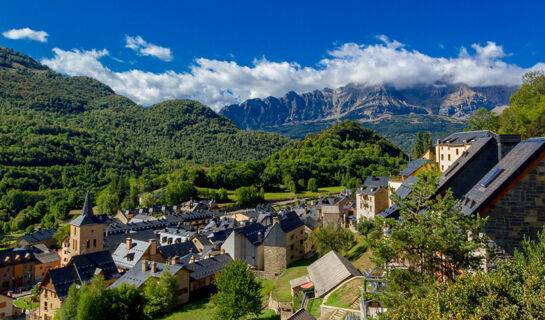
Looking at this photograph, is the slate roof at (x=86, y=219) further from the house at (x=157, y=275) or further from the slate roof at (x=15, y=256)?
the slate roof at (x=15, y=256)

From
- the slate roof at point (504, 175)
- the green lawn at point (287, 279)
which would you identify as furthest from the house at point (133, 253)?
the slate roof at point (504, 175)

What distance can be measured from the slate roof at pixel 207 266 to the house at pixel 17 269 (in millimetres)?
38210

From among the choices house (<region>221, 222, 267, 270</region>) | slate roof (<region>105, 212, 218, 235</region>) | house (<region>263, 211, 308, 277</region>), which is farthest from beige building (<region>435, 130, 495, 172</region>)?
slate roof (<region>105, 212, 218, 235</region>)

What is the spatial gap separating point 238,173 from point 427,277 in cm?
12325

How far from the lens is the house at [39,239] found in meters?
76.2

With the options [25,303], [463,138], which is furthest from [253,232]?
[25,303]

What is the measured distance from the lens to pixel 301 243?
153 ft

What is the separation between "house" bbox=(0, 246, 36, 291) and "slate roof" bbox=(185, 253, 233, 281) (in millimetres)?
38210

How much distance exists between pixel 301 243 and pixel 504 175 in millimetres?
35035

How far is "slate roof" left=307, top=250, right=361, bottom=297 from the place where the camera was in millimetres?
26589

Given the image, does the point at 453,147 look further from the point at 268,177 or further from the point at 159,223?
the point at 268,177

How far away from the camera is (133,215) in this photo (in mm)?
96000

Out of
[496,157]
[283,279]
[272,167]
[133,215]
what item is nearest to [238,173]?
[272,167]

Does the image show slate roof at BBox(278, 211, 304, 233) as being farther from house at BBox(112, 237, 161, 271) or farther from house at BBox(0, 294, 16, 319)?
house at BBox(0, 294, 16, 319)
